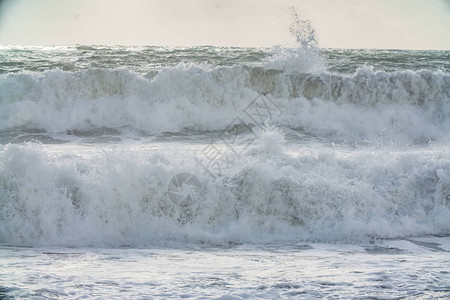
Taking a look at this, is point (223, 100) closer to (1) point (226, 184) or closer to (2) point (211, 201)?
(1) point (226, 184)

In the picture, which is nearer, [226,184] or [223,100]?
[226,184]

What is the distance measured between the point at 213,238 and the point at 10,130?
675 cm

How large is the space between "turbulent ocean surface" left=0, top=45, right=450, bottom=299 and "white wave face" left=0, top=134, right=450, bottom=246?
2 centimetres

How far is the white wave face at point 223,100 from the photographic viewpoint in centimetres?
1061

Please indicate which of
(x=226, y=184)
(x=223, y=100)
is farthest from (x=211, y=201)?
(x=223, y=100)

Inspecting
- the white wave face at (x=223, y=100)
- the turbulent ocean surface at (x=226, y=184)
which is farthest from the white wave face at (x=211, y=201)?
the white wave face at (x=223, y=100)

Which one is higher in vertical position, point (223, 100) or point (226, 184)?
point (223, 100)

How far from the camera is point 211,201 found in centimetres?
600

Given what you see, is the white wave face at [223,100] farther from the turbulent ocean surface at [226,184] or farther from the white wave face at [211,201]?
the white wave face at [211,201]

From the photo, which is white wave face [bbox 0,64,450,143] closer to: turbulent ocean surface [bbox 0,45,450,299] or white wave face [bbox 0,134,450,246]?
turbulent ocean surface [bbox 0,45,450,299]

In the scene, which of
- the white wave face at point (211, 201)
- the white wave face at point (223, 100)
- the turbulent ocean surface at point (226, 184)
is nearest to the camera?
the turbulent ocean surface at point (226, 184)

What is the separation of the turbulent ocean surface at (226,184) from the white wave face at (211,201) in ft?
0.06

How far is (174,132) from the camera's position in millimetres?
10391

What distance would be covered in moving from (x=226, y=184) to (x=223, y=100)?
520cm
